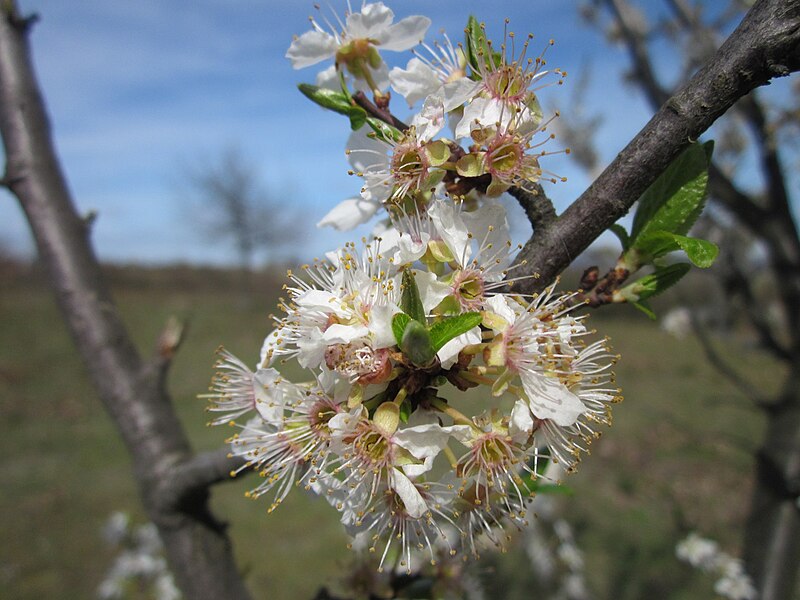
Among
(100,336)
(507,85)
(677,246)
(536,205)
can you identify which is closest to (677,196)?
(677,246)

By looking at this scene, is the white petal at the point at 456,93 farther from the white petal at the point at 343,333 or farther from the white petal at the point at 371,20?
the white petal at the point at 343,333

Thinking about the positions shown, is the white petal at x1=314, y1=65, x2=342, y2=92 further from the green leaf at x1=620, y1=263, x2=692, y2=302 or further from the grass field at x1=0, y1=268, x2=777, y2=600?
the grass field at x1=0, y1=268, x2=777, y2=600

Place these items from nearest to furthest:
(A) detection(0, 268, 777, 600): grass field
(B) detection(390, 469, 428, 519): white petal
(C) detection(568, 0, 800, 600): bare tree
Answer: (B) detection(390, 469, 428, 519): white petal → (C) detection(568, 0, 800, 600): bare tree → (A) detection(0, 268, 777, 600): grass field

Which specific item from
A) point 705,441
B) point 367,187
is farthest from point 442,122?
point 705,441

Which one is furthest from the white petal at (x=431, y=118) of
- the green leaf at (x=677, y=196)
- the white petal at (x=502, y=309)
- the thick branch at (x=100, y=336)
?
the thick branch at (x=100, y=336)

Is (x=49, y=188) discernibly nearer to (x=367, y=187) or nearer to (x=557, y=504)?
(x=367, y=187)

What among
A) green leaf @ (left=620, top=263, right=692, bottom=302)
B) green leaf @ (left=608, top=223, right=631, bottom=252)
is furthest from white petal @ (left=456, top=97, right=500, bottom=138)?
green leaf @ (left=620, top=263, right=692, bottom=302)
